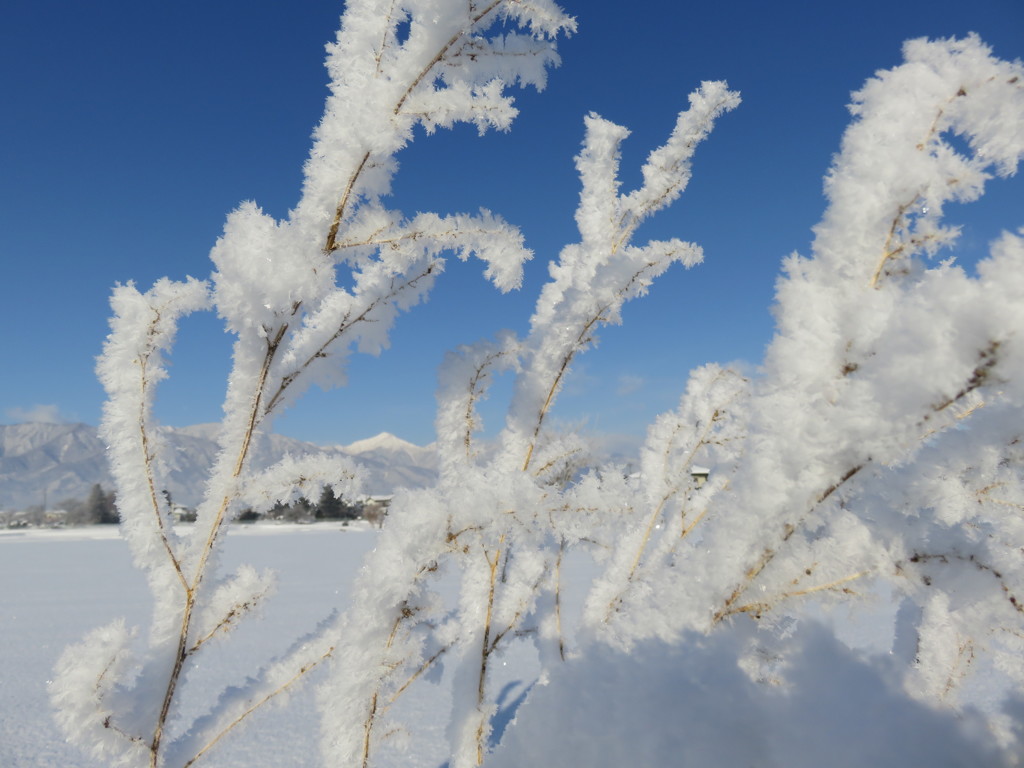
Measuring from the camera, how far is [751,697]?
1.38ft

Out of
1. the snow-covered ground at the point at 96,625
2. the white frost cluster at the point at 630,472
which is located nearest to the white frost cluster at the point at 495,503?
the white frost cluster at the point at 630,472

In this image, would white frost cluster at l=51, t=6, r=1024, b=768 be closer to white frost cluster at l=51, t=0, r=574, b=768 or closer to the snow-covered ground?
white frost cluster at l=51, t=0, r=574, b=768

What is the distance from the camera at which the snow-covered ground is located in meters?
4.21

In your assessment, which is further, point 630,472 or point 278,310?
point 630,472

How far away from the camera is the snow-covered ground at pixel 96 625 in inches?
166

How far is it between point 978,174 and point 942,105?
0.25 feet

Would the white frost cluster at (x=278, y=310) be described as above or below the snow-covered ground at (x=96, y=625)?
above

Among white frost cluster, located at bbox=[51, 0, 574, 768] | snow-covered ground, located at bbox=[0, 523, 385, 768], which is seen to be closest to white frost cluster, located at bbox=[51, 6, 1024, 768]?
white frost cluster, located at bbox=[51, 0, 574, 768]

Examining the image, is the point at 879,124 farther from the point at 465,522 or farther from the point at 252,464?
the point at 252,464

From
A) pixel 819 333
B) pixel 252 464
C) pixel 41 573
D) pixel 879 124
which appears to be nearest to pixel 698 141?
pixel 879 124

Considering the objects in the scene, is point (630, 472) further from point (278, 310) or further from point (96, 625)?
point (96, 625)

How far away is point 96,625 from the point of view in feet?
11.7

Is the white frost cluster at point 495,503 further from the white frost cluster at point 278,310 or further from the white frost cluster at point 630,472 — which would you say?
the white frost cluster at point 278,310

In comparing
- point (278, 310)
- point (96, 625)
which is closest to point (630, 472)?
point (278, 310)
